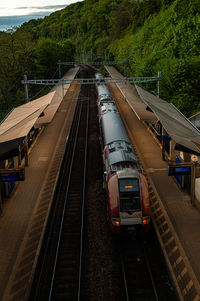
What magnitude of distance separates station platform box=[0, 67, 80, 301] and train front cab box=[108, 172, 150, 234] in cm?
378

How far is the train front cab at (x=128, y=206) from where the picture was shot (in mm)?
13156

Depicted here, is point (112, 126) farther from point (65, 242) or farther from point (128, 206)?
point (65, 242)

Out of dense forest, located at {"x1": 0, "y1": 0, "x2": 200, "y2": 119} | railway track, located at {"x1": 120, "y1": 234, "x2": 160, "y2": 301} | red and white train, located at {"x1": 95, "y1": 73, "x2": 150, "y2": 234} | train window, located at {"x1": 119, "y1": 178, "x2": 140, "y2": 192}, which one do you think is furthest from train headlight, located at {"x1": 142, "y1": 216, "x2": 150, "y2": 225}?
dense forest, located at {"x1": 0, "y1": 0, "x2": 200, "y2": 119}

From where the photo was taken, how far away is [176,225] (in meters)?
14.6

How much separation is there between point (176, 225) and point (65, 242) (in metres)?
5.48

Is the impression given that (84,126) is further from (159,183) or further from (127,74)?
(127,74)

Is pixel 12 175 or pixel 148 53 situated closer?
pixel 12 175

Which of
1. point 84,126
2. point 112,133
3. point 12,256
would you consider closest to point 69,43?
point 84,126

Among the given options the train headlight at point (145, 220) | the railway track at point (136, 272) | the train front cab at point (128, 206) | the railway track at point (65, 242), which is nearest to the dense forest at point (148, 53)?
the railway track at point (65, 242)

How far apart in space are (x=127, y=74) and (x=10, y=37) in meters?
23.7

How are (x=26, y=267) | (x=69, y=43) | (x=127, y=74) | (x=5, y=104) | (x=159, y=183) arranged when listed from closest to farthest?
1. (x=26, y=267)
2. (x=159, y=183)
3. (x=5, y=104)
4. (x=127, y=74)
5. (x=69, y=43)

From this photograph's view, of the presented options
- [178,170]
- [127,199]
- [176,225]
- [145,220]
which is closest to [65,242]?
[127,199]

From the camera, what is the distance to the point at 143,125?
1254 inches

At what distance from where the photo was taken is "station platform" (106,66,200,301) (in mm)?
11252
